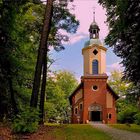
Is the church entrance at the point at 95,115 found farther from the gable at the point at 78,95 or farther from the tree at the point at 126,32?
the tree at the point at 126,32

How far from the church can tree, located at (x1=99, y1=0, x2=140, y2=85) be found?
27791 mm

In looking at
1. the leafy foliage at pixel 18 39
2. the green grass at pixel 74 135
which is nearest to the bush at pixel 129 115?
the leafy foliage at pixel 18 39

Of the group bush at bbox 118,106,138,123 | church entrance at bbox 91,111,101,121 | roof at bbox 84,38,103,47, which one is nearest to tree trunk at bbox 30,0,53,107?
bush at bbox 118,106,138,123

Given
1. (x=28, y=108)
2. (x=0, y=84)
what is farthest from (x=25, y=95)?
(x=28, y=108)

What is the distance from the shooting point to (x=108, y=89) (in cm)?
5456

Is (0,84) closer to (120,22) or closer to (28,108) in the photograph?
(28,108)

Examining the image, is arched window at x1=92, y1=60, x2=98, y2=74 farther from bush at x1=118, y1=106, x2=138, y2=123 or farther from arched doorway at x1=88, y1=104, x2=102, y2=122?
bush at x1=118, y1=106, x2=138, y2=123

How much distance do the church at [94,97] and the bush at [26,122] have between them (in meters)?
37.2

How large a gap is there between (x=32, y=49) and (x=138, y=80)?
8192mm

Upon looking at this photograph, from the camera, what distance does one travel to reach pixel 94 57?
56.2 metres

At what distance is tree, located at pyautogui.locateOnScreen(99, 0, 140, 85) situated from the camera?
19703 millimetres

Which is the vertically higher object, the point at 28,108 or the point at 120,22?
the point at 120,22

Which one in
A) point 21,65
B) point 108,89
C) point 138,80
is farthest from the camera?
point 108,89

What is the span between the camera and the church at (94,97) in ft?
173
